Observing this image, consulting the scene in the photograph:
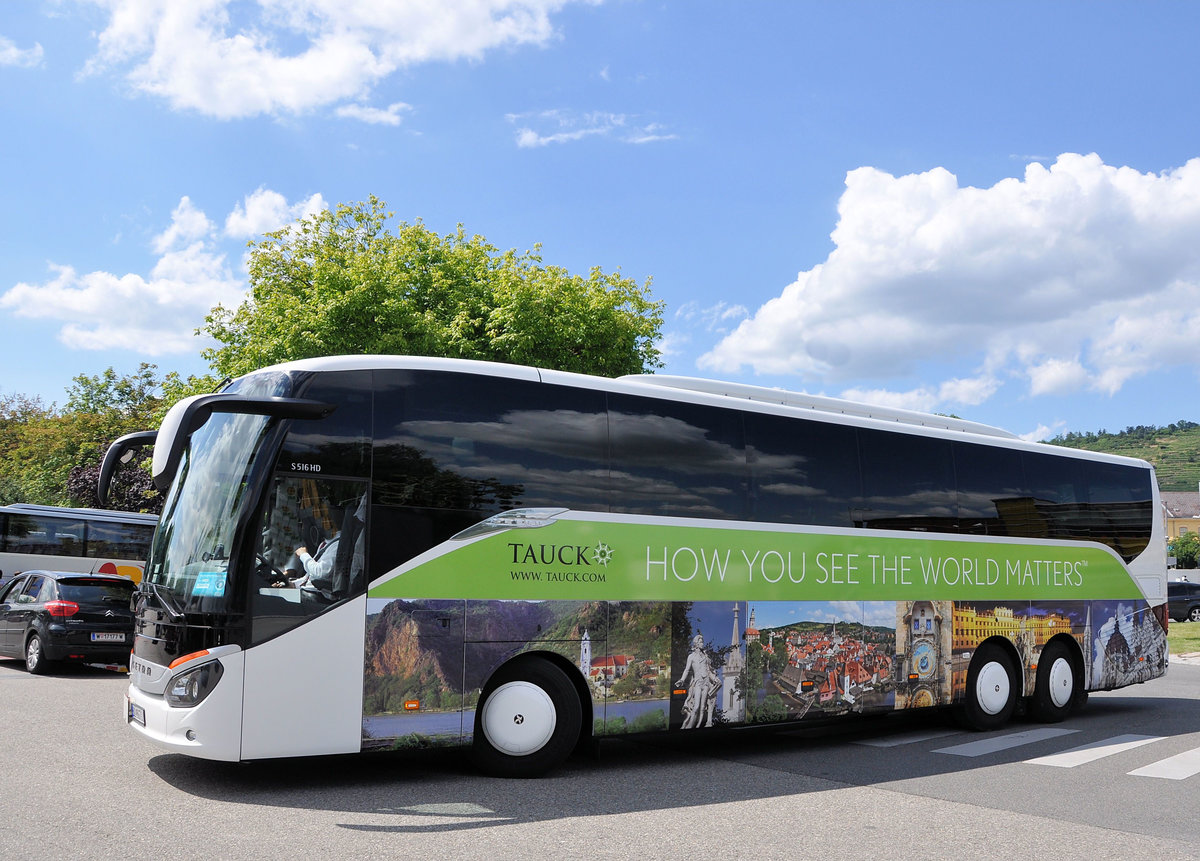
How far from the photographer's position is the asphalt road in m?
6.44

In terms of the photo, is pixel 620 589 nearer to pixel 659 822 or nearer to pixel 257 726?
pixel 659 822

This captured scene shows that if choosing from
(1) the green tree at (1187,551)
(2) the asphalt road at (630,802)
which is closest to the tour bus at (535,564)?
(2) the asphalt road at (630,802)

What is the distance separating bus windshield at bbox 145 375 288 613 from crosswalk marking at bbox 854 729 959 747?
7.20 m

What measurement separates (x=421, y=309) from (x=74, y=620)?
48.7 feet

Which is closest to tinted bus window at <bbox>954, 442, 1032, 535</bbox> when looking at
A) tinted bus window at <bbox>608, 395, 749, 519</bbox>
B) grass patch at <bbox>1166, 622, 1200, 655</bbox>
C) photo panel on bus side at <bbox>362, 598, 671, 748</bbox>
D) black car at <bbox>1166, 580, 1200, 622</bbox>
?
tinted bus window at <bbox>608, 395, 749, 519</bbox>

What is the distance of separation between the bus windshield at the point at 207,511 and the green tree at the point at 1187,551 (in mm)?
123018

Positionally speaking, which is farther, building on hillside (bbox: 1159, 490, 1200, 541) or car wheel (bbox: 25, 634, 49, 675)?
building on hillside (bbox: 1159, 490, 1200, 541)

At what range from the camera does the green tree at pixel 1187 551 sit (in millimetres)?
112250

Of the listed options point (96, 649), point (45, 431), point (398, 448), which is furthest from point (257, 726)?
point (45, 431)

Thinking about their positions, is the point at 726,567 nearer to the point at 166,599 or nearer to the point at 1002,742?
the point at 1002,742

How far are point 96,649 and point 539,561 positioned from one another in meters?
11.6

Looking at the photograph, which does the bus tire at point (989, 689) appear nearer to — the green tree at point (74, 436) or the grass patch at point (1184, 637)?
the grass patch at point (1184, 637)

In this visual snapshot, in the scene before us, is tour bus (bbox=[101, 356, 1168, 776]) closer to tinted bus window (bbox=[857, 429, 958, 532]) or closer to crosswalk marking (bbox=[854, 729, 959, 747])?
tinted bus window (bbox=[857, 429, 958, 532])

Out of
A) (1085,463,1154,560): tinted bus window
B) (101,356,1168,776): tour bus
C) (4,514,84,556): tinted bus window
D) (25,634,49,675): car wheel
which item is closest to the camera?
(101,356,1168,776): tour bus
